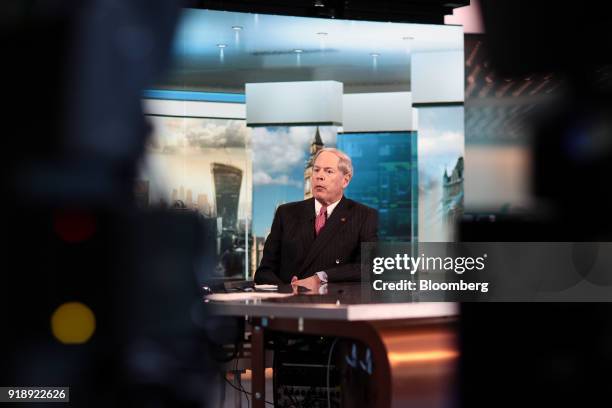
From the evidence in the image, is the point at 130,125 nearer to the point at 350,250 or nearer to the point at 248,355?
the point at 248,355

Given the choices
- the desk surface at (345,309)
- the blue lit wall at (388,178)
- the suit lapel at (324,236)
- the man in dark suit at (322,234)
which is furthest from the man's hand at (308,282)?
the blue lit wall at (388,178)

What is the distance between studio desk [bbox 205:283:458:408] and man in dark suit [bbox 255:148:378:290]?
129 centimetres

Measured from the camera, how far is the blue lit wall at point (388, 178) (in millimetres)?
9508

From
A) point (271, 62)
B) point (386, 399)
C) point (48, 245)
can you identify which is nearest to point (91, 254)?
point (48, 245)

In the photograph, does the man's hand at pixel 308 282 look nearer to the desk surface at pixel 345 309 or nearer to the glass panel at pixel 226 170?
the desk surface at pixel 345 309

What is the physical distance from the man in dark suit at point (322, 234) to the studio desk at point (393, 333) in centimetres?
129

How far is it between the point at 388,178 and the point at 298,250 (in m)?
5.76

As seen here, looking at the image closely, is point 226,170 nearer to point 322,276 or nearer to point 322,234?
point 322,234

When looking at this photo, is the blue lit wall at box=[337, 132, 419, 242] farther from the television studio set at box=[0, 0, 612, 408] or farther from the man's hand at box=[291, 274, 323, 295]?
the man's hand at box=[291, 274, 323, 295]

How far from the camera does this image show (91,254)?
22.2 inches

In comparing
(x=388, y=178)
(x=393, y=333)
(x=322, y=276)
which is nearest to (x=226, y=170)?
(x=388, y=178)

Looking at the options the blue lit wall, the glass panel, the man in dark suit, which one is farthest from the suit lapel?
the blue lit wall

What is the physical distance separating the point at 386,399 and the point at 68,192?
2.08 m

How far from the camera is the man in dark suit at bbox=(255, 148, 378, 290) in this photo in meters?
4.04
